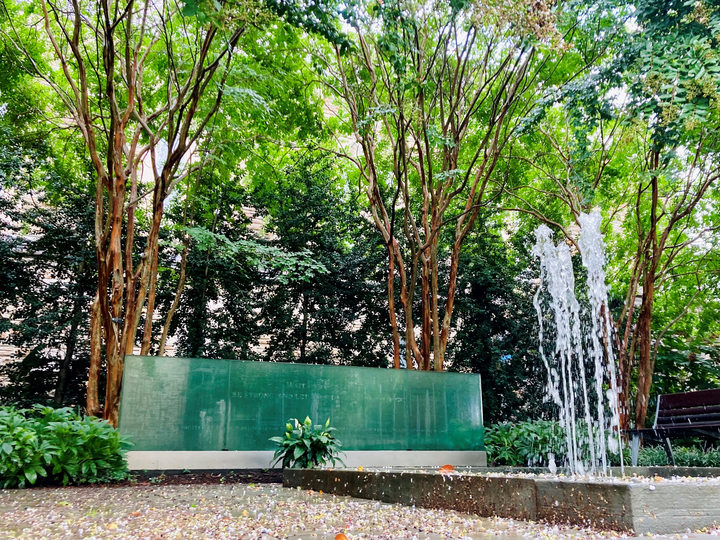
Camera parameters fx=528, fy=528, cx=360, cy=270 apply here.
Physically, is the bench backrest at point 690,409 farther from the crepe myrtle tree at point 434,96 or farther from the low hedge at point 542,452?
the crepe myrtle tree at point 434,96

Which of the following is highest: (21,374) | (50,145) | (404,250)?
(50,145)

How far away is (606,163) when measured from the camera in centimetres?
838

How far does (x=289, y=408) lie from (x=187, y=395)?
1.08 meters

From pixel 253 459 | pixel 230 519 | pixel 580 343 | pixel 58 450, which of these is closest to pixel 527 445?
pixel 253 459

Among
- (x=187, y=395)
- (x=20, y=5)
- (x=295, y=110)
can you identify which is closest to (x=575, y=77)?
(x=295, y=110)

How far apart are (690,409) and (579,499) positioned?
4223mm

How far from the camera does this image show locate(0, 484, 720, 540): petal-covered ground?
2533 mm

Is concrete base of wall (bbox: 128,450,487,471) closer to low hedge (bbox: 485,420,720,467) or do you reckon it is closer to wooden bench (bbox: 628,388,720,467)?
low hedge (bbox: 485,420,720,467)

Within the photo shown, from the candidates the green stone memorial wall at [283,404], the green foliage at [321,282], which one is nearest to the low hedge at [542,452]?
the green stone memorial wall at [283,404]

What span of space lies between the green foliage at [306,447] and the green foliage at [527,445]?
9.07 ft

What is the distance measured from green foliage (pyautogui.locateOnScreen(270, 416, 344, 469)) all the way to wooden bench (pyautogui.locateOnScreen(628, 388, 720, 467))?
3.33 metres

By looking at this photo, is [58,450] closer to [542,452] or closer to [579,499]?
[579,499]

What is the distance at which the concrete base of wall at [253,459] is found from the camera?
5.00m

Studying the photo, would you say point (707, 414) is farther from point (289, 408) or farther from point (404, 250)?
point (404, 250)
